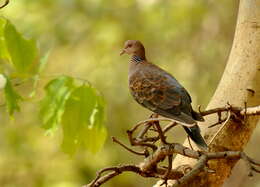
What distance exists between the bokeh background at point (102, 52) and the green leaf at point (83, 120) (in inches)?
127

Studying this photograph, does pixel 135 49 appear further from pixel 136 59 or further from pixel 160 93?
pixel 160 93

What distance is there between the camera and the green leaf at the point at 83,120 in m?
2.24

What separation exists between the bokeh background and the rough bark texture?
3136 mm

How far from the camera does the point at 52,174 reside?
5805mm

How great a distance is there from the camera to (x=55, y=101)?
228 cm

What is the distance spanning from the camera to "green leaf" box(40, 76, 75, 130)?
7.36 feet

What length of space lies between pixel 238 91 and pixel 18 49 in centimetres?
85

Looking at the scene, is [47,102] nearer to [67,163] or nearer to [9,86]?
[9,86]

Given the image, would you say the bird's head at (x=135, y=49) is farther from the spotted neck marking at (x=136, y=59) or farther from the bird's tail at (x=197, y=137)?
the bird's tail at (x=197, y=137)

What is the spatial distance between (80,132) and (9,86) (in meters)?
0.37

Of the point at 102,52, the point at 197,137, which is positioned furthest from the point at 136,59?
the point at 102,52

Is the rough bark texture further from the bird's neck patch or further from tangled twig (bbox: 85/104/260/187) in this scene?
the bird's neck patch

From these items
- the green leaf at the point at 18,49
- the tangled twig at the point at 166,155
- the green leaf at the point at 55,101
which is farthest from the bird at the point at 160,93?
the green leaf at the point at 18,49

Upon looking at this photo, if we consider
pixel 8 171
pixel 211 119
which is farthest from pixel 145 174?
pixel 8 171
